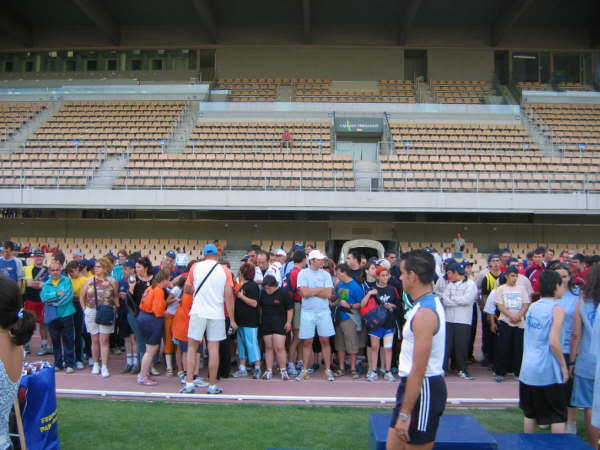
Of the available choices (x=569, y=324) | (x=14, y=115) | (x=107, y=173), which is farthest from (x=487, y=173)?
(x=14, y=115)

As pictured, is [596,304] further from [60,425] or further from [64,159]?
[64,159]

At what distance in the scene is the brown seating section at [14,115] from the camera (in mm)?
22969

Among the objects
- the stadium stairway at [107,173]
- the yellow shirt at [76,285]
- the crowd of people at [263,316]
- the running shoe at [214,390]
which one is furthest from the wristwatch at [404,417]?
the stadium stairway at [107,173]

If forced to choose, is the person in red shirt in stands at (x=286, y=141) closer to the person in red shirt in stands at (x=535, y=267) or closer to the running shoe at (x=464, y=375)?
the person in red shirt in stands at (x=535, y=267)

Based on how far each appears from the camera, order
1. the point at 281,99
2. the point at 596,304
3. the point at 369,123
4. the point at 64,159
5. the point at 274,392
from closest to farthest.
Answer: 1. the point at 596,304
2. the point at 274,392
3. the point at 64,159
4. the point at 369,123
5. the point at 281,99

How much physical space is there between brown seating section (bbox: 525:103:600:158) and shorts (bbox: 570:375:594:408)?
19.5 meters

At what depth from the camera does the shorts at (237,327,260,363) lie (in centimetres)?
681

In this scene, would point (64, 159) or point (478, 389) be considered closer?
point (478, 389)

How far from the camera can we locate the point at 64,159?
20453 mm

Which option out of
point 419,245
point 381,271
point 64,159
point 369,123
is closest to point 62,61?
Result: point 64,159

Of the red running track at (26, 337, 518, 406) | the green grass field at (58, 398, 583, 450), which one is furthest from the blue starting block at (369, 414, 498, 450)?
the red running track at (26, 337, 518, 406)

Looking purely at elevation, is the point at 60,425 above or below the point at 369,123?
below

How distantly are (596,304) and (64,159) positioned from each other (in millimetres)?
21168

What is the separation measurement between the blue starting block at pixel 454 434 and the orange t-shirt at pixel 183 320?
359cm
